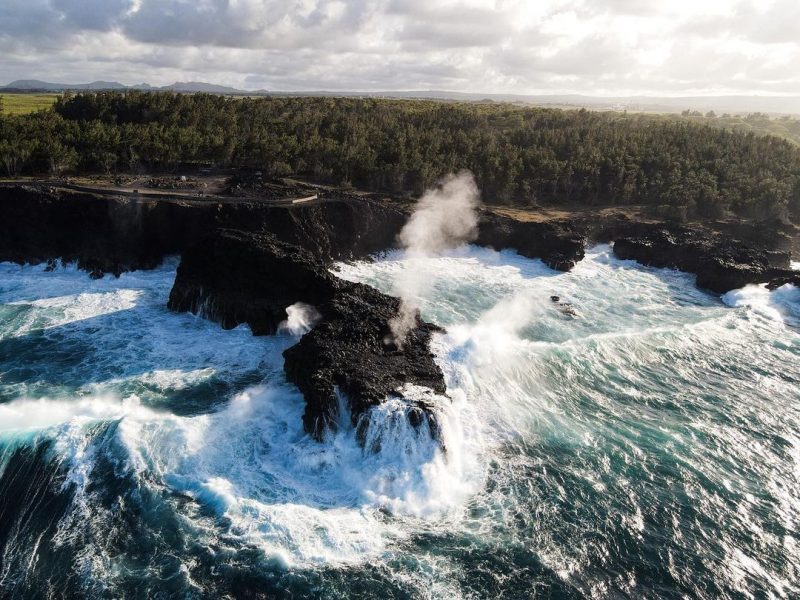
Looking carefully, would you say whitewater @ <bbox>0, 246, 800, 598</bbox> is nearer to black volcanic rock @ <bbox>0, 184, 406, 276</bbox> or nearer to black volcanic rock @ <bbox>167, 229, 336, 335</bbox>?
black volcanic rock @ <bbox>167, 229, 336, 335</bbox>

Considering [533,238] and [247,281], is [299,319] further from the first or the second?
[533,238]

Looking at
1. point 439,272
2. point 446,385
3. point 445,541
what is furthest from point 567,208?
point 445,541

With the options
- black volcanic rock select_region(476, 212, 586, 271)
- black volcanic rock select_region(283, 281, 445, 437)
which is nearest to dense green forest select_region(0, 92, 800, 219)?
black volcanic rock select_region(476, 212, 586, 271)

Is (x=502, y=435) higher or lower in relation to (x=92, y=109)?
lower

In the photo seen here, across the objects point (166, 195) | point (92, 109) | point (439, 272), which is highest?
point (92, 109)

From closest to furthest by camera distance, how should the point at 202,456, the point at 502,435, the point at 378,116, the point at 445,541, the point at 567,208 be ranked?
the point at 445,541 → the point at 202,456 → the point at 502,435 → the point at 567,208 → the point at 378,116

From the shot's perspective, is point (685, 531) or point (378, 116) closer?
point (685, 531)

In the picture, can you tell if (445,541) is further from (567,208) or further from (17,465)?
(567,208)
